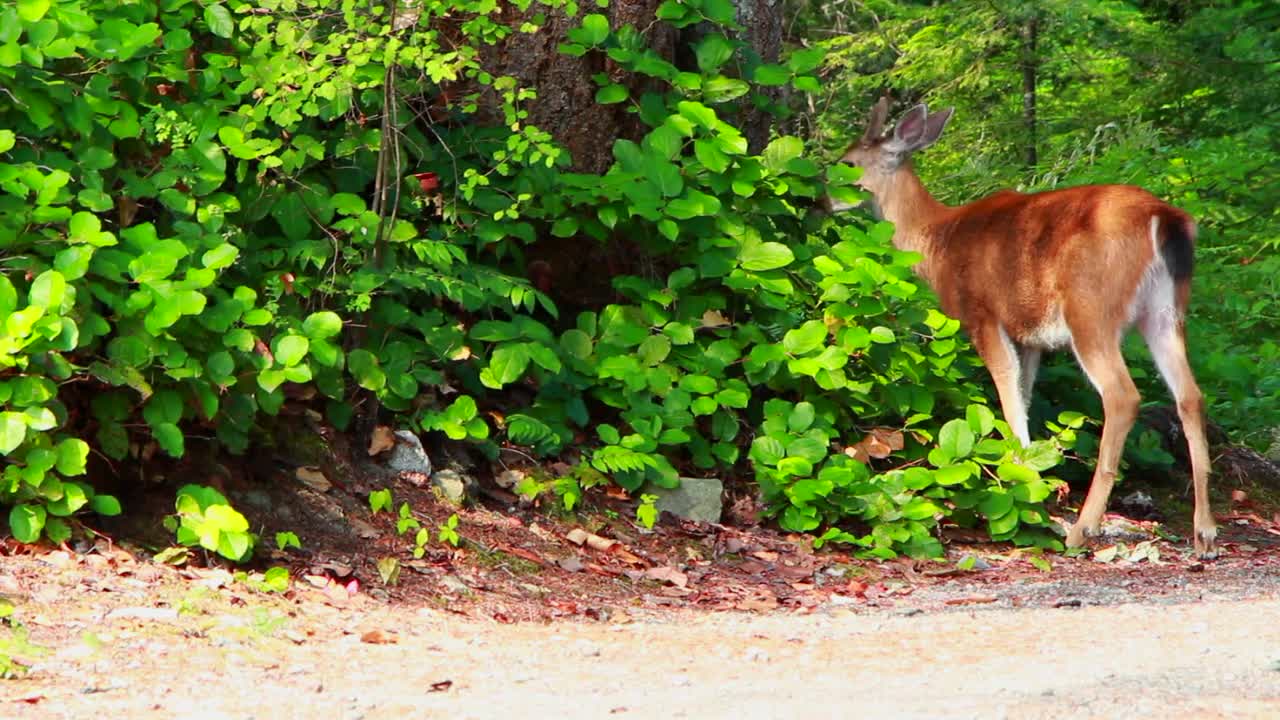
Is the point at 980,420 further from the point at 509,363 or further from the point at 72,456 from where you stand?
the point at 72,456

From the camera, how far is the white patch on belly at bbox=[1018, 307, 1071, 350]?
8.76 m

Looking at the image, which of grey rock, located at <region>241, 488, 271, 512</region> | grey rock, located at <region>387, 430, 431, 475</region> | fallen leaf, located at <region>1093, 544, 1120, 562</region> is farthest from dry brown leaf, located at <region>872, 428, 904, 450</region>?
grey rock, located at <region>241, 488, 271, 512</region>

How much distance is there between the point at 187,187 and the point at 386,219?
3.07ft

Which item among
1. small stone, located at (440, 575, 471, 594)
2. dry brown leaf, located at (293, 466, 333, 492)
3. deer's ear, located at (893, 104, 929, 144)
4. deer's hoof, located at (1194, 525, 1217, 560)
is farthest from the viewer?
deer's ear, located at (893, 104, 929, 144)

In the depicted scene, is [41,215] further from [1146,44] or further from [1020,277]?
[1146,44]

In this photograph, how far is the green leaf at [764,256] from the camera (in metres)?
7.89

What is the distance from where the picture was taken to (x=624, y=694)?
14.9 ft

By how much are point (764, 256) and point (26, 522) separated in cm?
372

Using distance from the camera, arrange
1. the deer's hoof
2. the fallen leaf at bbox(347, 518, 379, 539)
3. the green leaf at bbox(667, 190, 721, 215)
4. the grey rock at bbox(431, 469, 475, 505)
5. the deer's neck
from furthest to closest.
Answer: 1. the deer's neck
2. the deer's hoof
3. the green leaf at bbox(667, 190, 721, 215)
4. the grey rock at bbox(431, 469, 475, 505)
5. the fallen leaf at bbox(347, 518, 379, 539)

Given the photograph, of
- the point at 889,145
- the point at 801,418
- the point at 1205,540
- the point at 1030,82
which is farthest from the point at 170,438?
the point at 1030,82

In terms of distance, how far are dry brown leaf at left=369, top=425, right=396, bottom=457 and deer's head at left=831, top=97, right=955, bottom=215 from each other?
13.9ft

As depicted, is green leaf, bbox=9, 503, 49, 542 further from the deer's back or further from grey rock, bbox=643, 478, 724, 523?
the deer's back

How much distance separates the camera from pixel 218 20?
6695mm

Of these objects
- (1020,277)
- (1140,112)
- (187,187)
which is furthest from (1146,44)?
(187,187)
